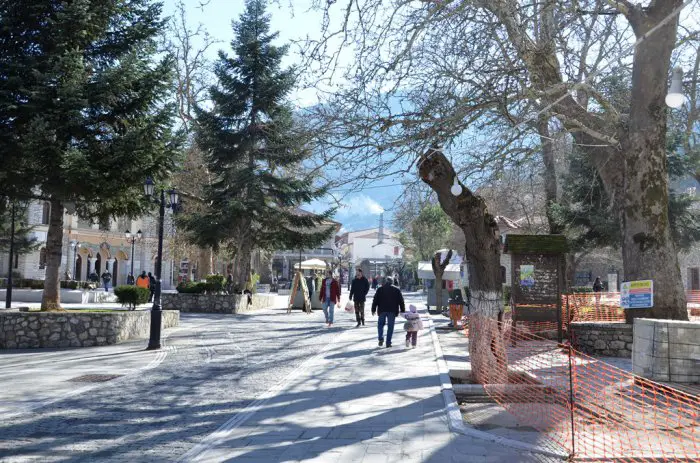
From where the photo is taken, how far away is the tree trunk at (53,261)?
1425 centimetres

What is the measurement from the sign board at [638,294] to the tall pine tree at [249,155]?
1765cm

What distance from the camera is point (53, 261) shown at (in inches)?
564

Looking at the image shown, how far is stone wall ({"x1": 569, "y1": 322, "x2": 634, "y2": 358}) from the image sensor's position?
474 inches

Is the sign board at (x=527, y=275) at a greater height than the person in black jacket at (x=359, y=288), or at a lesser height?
greater

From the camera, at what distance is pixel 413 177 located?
37.0 ft

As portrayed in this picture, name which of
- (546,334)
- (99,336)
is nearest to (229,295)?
(99,336)

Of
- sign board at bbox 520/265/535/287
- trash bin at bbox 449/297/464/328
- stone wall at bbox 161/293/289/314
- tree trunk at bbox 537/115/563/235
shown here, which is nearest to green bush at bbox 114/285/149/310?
stone wall at bbox 161/293/289/314

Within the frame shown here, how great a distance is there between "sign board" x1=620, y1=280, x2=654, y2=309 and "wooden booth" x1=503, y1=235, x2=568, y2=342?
2978mm

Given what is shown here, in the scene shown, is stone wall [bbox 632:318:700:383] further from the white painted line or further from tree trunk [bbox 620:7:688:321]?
the white painted line

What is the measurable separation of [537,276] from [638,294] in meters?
3.50

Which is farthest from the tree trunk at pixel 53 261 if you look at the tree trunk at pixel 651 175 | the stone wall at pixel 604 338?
the tree trunk at pixel 651 175

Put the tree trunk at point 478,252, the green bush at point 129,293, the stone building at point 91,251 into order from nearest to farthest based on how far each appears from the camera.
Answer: the tree trunk at point 478,252 < the green bush at point 129,293 < the stone building at point 91,251

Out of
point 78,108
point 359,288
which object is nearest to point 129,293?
point 78,108

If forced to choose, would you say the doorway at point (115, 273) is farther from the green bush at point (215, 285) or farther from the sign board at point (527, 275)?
the sign board at point (527, 275)
